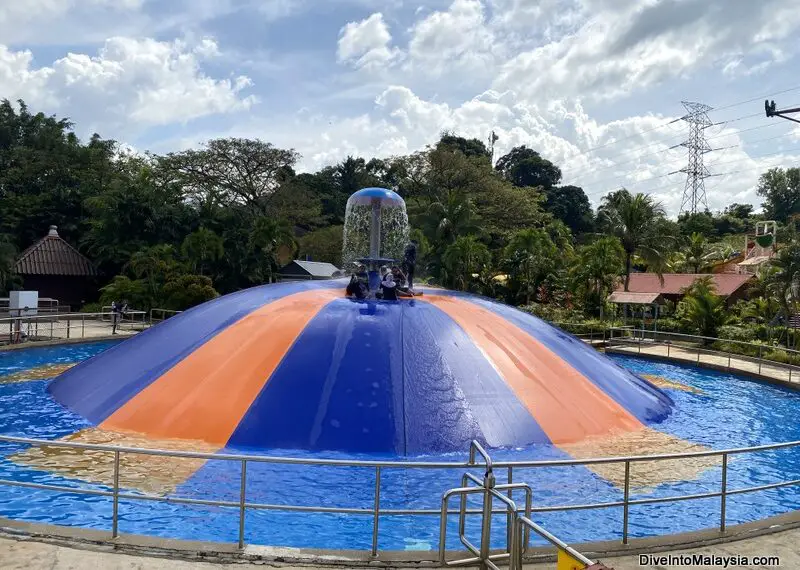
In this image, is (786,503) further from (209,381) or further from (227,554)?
(209,381)

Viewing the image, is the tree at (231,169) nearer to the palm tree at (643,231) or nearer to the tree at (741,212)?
the palm tree at (643,231)

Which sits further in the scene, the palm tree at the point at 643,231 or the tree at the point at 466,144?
the tree at the point at 466,144

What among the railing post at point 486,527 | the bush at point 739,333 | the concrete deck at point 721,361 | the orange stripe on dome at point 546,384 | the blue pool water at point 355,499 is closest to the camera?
the railing post at point 486,527

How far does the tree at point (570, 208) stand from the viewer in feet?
278

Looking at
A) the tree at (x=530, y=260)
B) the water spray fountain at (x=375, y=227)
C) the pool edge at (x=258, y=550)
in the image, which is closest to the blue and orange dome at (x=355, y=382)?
the water spray fountain at (x=375, y=227)

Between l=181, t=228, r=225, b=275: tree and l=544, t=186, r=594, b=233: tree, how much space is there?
1998 inches

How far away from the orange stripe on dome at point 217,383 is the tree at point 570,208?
72.4 metres

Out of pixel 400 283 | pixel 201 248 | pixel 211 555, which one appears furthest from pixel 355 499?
pixel 201 248

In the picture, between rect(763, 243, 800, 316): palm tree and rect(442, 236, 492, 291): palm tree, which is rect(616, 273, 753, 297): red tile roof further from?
rect(763, 243, 800, 316): palm tree

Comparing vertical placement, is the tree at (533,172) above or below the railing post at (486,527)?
above

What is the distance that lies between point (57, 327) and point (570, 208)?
69.3 metres

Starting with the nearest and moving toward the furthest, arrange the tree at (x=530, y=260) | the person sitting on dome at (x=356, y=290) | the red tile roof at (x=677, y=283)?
the person sitting on dome at (x=356, y=290), the tree at (x=530, y=260), the red tile roof at (x=677, y=283)

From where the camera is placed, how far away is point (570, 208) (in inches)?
3423

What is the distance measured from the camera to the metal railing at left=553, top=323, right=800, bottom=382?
24.1 meters
